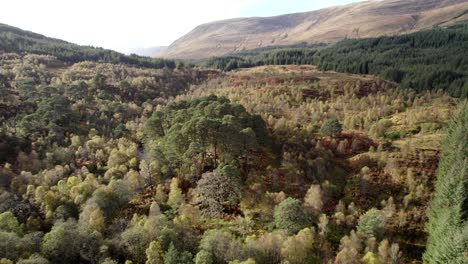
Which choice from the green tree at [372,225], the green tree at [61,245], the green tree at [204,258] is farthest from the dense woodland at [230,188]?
the green tree at [204,258]

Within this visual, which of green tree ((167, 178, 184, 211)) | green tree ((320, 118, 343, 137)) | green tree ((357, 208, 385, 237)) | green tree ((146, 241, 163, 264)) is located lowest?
green tree ((357, 208, 385, 237))

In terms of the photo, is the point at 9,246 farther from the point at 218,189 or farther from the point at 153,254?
the point at 218,189

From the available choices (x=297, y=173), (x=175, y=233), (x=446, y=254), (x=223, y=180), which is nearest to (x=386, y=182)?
(x=297, y=173)

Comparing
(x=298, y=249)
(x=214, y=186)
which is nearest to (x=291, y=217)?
(x=298, y=249)

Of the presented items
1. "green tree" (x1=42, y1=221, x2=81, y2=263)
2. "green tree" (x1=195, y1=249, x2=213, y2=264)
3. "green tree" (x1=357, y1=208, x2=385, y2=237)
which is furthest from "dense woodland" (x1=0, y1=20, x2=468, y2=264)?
"green tree" (x1=195, y1=249, x2=213, y2=264)

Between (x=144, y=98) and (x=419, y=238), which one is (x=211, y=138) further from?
(x=144, y=98)

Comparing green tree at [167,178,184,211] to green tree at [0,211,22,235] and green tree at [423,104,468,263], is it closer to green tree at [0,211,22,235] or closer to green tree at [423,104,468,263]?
green tree at [0,211,22,235]

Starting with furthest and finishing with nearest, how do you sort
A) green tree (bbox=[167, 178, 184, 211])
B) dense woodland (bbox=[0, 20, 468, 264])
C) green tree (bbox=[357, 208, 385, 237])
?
green tree (bbox=[167, 178, 184, 211]), green tree (bbox=[357, 208, 385, 237]), dense woodland (bbox=[0, 20, 468, 264])
